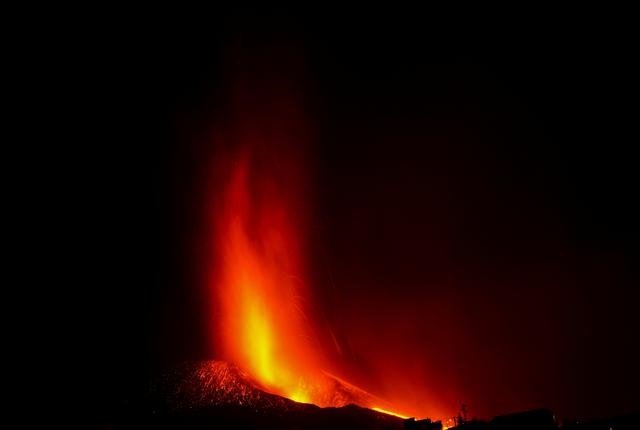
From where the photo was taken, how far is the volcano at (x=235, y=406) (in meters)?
52.9

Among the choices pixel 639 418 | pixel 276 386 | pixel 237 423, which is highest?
pixel 276 386

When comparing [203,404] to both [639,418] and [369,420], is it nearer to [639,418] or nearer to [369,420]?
[369,420]

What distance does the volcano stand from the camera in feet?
174

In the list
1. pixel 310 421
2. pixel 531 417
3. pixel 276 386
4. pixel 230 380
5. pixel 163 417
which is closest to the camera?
pixel 531 417

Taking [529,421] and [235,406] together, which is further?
[235,406]

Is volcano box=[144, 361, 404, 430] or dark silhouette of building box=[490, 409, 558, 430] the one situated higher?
volcano box=[144, 361, 404, 430]

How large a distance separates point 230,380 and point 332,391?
45.2ft

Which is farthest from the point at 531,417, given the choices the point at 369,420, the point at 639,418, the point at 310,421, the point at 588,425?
the point at 310,421

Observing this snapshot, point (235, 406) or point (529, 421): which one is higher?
point (235, 406)

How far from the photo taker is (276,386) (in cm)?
6912

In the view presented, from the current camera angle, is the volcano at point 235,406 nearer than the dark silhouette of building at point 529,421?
No

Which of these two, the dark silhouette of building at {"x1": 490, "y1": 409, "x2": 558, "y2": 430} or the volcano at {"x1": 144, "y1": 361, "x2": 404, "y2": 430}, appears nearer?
the dark silhouette of building at {"x1": 490, "y1": 409, "x2": 558, "y2": 430}

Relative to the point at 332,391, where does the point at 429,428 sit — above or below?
below

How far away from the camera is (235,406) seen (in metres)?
58.5
